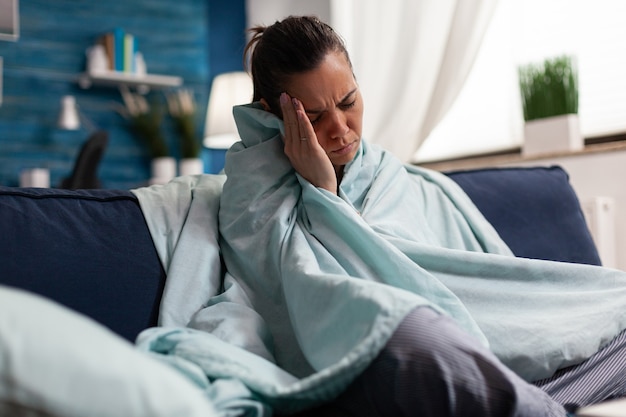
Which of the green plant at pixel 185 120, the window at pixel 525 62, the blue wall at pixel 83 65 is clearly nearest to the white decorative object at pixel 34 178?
the blue wall at pixel 83 65

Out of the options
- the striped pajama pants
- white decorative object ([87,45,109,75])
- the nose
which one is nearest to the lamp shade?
white decorative object ([87,45,109,75])

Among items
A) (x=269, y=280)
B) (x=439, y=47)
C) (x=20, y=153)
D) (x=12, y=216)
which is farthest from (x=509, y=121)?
(x=20, y=153)

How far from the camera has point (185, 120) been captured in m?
4.85

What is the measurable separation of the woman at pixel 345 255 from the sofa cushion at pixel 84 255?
6.2 inches

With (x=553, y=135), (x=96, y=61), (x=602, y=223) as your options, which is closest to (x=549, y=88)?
(x=553, y=135)

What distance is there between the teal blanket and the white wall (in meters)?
1.08

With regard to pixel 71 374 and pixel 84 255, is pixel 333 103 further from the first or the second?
pixel 71 374

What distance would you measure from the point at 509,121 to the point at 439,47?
1.45ft

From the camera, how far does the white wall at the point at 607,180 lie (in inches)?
101

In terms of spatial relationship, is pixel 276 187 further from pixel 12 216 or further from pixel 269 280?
pixel 12 216

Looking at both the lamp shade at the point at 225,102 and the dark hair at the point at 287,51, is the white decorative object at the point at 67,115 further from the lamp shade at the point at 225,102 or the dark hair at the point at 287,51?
the dark hair at the point at 287,51

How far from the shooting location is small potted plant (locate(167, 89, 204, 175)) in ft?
15.9

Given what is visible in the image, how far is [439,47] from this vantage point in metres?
3.21

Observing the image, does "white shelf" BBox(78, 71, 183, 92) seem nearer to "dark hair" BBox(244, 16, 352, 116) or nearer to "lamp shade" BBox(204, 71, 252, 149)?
"lamp shade" BBox(204, 71, 252, 149)
